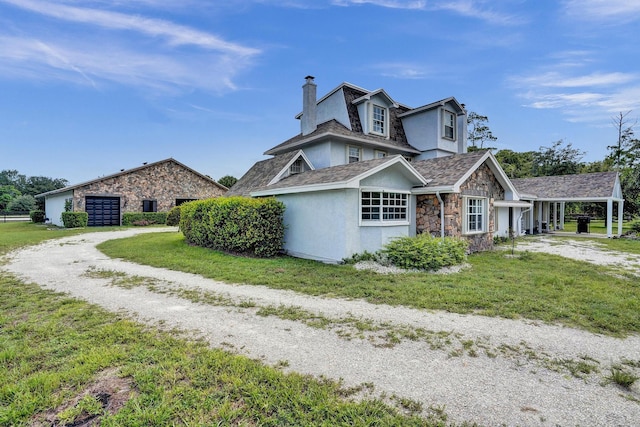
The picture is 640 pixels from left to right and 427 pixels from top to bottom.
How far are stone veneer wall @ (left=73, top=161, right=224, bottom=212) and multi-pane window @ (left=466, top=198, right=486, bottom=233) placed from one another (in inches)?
1033

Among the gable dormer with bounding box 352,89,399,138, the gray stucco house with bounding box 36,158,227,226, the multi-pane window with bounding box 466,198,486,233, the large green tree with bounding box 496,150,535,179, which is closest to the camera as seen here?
the multi-pane window with bounding box 466,198,486,233

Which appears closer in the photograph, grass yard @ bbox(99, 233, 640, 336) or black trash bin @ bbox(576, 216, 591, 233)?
grass yard @ bbox(99, 233, 640, 336)

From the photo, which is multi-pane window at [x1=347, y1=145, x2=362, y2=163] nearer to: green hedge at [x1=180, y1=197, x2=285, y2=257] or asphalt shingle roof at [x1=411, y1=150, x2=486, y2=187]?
asphalt shingle roof at [x1=411, y1=150, x2=486, y2=187]

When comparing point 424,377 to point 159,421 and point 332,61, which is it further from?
point 332,61

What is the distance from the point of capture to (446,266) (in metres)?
9.05

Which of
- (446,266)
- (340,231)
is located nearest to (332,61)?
(340,231)

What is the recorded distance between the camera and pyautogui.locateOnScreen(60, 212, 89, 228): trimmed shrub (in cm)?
2323

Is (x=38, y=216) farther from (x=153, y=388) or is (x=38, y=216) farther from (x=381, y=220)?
(x=153, y=388)

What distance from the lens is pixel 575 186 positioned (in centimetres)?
2106

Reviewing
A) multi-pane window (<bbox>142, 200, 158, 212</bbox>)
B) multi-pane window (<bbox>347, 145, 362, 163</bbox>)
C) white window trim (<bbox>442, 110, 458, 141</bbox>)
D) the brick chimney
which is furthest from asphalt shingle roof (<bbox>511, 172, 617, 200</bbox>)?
multi-pane window (<bbox>142, 200, 158, 212</bbox>)

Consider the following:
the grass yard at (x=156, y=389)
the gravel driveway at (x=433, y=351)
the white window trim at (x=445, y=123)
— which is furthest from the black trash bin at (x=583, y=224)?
the grass yard at (x=156, y=389)

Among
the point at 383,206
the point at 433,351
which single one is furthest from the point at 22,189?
the point at 433,351

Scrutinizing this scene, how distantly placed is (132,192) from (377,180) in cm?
2541

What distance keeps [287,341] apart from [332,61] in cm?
1897
